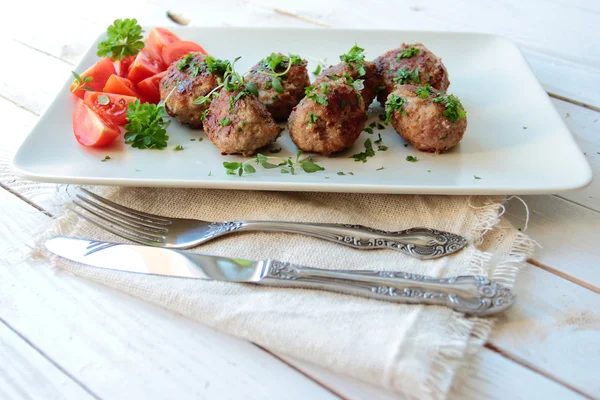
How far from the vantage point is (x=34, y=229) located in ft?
7.59

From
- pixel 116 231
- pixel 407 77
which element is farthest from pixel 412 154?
pixel 116 231

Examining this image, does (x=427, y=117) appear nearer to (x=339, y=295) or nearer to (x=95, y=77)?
(x=339, y=295)

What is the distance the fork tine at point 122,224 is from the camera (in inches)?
85.6

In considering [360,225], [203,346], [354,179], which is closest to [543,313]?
[360,225]

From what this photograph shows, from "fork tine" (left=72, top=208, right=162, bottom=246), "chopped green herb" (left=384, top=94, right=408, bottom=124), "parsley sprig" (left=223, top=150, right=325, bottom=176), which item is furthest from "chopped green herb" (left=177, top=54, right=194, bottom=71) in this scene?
"chopped green herb" (left=384, top=94, right=408, bottom=124)

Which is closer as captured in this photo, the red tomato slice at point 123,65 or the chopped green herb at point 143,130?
the chopped green herb at point 143,130

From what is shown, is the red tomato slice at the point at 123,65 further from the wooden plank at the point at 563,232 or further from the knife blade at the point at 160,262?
the wooden plank at the point at 563,232

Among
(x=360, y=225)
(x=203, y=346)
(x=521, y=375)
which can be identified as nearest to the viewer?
(x=521, y=375)

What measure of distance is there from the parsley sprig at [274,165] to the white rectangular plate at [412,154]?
31 millimetres

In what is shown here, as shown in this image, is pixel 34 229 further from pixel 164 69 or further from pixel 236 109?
pixel 164 69

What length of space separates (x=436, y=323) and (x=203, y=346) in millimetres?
747

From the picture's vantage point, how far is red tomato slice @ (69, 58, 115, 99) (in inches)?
111

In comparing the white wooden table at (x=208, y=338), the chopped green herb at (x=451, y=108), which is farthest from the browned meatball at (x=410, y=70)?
the white wooden table at (x=208, y=338)

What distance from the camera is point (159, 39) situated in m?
3.23
